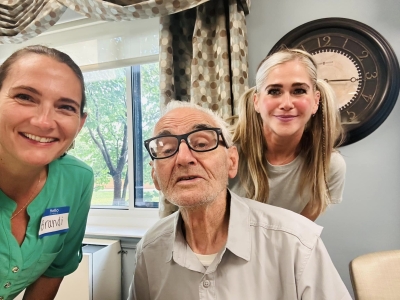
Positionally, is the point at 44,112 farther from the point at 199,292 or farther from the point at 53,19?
the point at 53,19

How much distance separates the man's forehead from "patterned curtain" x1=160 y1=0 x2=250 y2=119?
0.66 meters

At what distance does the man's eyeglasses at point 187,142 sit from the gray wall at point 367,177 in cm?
105

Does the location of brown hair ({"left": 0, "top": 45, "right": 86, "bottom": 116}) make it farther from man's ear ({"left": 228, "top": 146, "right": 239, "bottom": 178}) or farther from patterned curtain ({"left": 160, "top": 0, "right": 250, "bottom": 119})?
patterned curtain ({"left": 160, "top": 0, "right": 250, "bottom": 119})

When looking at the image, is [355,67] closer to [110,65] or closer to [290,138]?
[290,138]

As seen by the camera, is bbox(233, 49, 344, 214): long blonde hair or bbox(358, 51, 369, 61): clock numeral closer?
bbox(233, 49, 344, 214): long blonde hair

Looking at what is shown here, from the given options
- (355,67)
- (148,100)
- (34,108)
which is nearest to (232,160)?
(34,108)

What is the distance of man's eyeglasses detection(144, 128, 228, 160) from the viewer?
0.90 metres

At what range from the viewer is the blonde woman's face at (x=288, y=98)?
3.84ft

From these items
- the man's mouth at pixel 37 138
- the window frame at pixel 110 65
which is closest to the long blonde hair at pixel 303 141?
the man's mouth at pixel 37 138

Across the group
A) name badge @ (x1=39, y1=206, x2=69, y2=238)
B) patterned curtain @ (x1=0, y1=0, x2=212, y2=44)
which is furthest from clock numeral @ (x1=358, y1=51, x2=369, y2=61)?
name badge @ (x1=39, y1=206, x2=69, y2=238)

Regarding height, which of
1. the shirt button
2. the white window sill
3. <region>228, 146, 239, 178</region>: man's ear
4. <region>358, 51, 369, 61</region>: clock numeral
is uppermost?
<region>358, 51, 369, 61</region>: clock numeral

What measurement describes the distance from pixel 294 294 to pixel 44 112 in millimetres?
890

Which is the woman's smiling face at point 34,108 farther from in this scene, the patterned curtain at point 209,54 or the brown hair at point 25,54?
the patterned curtain at point 209,54

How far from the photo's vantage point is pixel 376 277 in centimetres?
105
